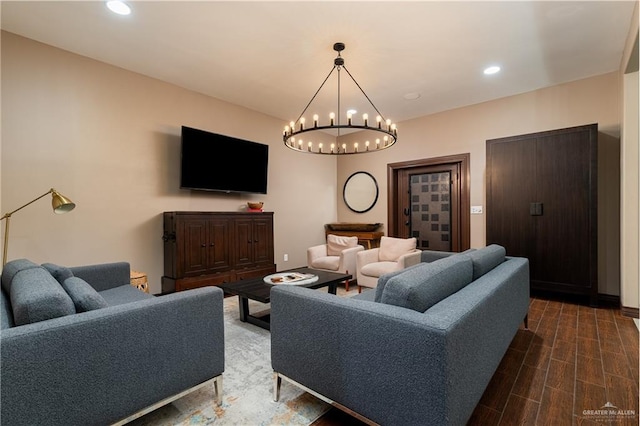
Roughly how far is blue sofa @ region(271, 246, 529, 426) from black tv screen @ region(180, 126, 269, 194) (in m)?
2.91

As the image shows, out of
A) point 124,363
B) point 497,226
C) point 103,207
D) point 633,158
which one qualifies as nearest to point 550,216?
point 497,226

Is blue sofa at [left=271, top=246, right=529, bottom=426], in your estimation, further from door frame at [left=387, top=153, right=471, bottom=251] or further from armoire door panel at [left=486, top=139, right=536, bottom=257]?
door frame at [left=387, top=153, right=471, bottom=251]

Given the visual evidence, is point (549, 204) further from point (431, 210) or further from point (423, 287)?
point (423, 287)

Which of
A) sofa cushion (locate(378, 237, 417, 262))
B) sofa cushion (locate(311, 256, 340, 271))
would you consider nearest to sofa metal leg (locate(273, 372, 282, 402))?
sofa cushion (locate(311, 256, 340, 271))

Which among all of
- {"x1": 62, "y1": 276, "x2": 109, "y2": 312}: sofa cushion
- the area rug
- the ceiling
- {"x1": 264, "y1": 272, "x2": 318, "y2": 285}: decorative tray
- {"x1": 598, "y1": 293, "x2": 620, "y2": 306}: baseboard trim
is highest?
the ceiling

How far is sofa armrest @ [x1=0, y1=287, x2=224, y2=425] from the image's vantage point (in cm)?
109

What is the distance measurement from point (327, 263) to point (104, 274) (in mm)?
2728

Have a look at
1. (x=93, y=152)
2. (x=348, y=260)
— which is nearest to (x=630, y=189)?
(x=348, y=260)

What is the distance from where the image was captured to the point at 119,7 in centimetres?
247

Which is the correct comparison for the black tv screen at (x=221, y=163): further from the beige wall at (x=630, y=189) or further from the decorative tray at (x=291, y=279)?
the beige wall at (x=630, y=189)

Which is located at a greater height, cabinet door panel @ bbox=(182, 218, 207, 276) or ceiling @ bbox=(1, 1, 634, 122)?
ceiling @ bbox=(1, 1, 634, 122)

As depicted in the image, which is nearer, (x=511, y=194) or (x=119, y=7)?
(x=119, y=7)

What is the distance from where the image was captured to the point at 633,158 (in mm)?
3117

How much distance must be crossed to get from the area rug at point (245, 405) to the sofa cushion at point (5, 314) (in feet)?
2.55
